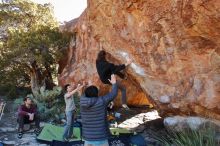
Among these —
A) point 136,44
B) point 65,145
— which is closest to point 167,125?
point 136,44

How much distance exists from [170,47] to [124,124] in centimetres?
374

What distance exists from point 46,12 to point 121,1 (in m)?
7.87

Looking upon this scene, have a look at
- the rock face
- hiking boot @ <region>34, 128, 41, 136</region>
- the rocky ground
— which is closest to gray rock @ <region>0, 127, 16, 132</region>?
the rocky ground

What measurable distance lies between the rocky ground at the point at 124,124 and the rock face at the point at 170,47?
1176 millimetres

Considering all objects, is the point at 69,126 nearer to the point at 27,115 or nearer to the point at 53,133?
the point at 53,133

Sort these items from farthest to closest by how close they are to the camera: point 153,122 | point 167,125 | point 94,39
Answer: point 94,39
point 153,122
point 167,125

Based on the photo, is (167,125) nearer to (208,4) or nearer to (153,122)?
(153,122)

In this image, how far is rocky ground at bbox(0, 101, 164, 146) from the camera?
10.6m

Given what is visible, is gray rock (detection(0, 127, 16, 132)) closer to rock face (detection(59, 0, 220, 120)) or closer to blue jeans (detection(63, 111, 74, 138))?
blue jeans (detection(63, 111, 74, 138))

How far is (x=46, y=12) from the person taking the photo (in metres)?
18.8

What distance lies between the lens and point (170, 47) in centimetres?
1041

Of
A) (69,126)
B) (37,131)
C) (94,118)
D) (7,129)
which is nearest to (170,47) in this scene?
(69,126)

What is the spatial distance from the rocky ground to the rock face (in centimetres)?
118

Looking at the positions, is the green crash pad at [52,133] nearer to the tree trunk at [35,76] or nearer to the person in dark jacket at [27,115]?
the person in dark jacket at [27,115]
